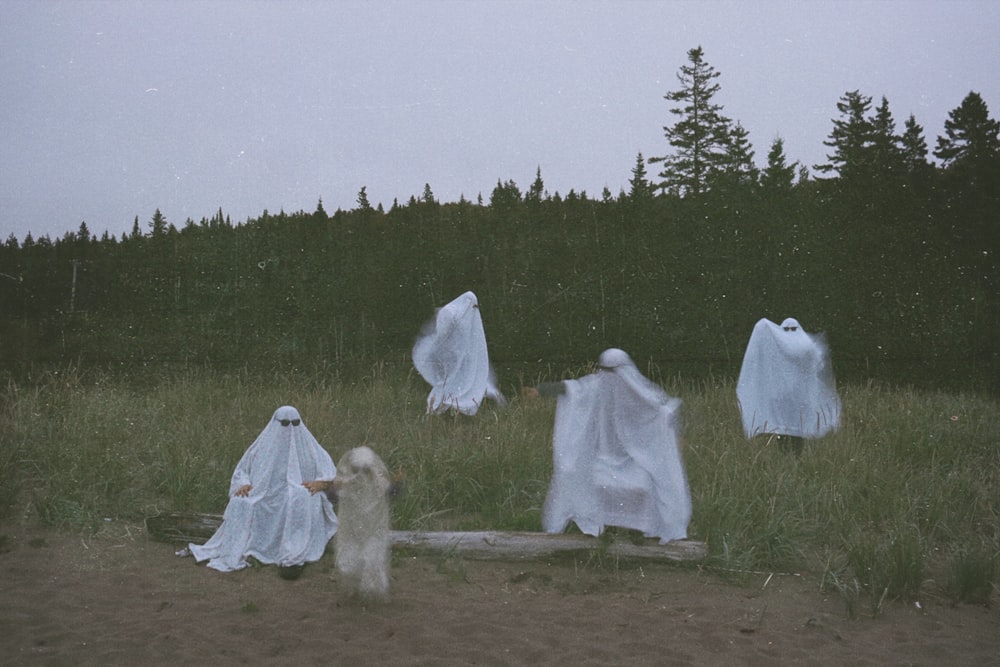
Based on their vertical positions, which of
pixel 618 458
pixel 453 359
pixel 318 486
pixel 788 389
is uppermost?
pixel 453 359

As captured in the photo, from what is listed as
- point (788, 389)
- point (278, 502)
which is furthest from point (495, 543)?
point (788, 389)

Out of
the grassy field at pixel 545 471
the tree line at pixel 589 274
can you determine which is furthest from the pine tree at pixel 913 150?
the grassy field at pixel 545 471

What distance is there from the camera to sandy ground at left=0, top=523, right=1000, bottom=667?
418cm

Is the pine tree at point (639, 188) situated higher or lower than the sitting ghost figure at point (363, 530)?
higher

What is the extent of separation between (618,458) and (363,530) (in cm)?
184

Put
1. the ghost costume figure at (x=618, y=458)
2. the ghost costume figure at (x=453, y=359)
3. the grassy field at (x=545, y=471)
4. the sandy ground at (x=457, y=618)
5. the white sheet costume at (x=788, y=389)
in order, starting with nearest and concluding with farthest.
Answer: the sandy ground at (x=457, y=618)
the ghost costume figure at (x=618, y=458)
the grassy field at (x=545, y=471)
the white sheet costume at (x=788, y=389)
the ghost costume figure at (x=453, y=359)

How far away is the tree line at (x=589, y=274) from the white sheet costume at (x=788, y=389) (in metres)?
3.21

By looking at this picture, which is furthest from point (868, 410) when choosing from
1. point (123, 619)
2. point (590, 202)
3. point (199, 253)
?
point (199, 253)

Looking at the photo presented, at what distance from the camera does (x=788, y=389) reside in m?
7.75

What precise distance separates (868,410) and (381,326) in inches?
291

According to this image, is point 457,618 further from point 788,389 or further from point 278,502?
point 788,389

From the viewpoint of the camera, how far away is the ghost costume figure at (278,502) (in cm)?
530

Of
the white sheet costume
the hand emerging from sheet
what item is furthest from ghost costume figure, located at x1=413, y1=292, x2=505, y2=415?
the hand emerging from sheet

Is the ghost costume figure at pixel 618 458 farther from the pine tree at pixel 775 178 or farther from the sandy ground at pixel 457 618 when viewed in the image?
the pine tree at pixel 775 178
